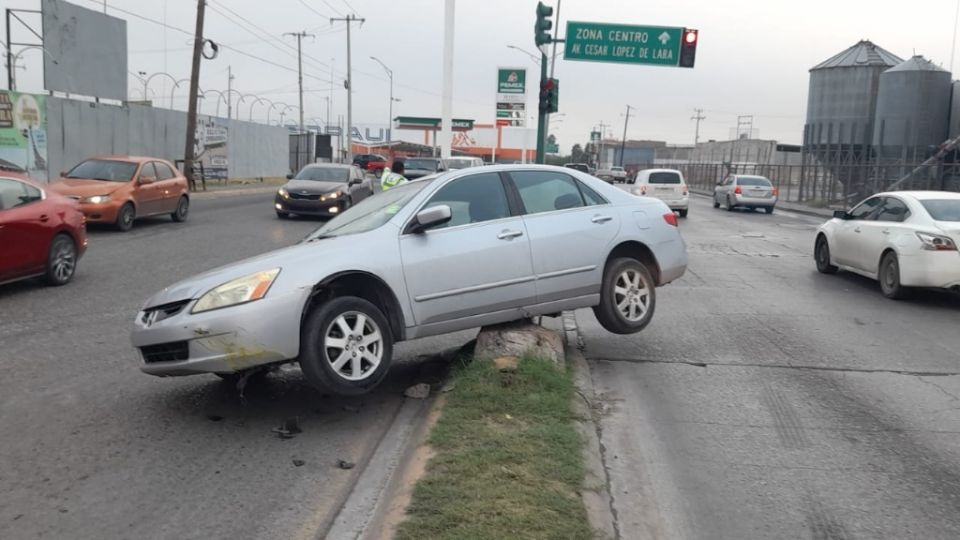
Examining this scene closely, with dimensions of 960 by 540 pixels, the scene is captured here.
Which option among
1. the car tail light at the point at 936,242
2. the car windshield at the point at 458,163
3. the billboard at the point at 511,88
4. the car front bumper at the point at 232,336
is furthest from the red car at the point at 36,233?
the billboard at the point at 511,88

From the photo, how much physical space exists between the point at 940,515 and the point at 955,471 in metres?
0.75

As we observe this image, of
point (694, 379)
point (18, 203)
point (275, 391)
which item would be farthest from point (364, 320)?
point (18, 203)

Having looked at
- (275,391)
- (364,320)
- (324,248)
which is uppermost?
(324,248)

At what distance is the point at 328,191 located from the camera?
2208 cm

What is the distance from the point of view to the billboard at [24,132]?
26906 mm

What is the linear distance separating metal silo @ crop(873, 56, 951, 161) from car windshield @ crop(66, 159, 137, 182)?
31.8 m

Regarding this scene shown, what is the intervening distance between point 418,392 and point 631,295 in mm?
2286

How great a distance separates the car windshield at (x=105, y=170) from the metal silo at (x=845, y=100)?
32.6 meters

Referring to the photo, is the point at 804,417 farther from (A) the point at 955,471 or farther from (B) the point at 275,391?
(B) the point at 275,391

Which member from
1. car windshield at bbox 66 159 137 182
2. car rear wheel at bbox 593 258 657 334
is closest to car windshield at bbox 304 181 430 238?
car rear wheel at bbox 593 258 657 334

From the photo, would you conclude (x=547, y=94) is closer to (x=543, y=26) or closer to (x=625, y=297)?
(x=543, y=26)

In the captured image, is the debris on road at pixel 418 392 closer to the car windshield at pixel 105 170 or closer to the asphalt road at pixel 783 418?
the asphalt road at pixel 783 418

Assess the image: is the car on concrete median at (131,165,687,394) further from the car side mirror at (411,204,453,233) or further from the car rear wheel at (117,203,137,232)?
the car rear wheel at (117,203,137,232)

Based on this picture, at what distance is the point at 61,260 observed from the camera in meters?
10.8
